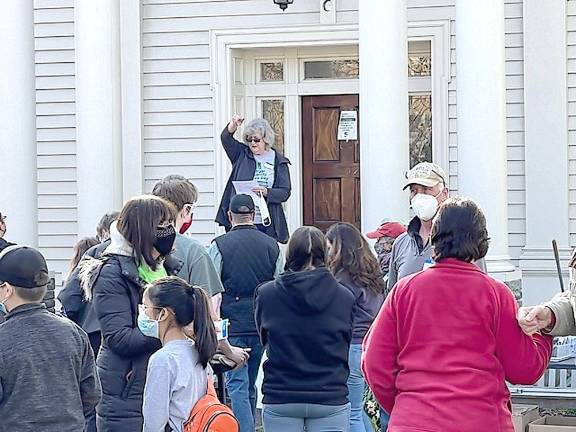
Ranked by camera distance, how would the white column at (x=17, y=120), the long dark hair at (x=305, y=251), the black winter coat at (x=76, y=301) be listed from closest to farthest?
the long dark hair at (x=305, y=251) → the black winter coat at (x=76, y=301) → the white column at (x=17, y=120)

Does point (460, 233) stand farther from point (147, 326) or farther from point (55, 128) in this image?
point (55, 128)

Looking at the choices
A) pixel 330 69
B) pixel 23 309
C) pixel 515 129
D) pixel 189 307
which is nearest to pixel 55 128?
pixel 330 69

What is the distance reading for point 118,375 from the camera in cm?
531

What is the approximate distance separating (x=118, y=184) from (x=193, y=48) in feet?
6.70

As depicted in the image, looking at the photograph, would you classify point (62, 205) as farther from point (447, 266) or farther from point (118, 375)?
point (447, 266)

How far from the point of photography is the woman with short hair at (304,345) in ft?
19.1

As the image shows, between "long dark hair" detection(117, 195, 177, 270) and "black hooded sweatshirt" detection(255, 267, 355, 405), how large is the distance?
808mm

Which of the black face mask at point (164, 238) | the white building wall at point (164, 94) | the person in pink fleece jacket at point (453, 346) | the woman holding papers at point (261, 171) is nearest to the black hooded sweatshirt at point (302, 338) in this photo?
the black face mask at point (164, 238)

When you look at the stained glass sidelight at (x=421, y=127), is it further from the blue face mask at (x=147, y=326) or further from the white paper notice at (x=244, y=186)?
the blue face mask at (x=147, y=326)

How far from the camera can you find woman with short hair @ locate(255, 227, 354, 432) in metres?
5.83

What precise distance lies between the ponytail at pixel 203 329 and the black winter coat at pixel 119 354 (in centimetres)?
40

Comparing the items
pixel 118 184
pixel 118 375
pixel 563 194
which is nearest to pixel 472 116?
pixel 563 194

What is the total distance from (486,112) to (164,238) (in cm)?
490

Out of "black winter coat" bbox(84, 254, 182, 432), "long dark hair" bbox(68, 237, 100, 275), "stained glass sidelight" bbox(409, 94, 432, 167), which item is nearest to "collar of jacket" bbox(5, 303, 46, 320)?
"black winter coat" bbox(84, 254, 182, 432)
